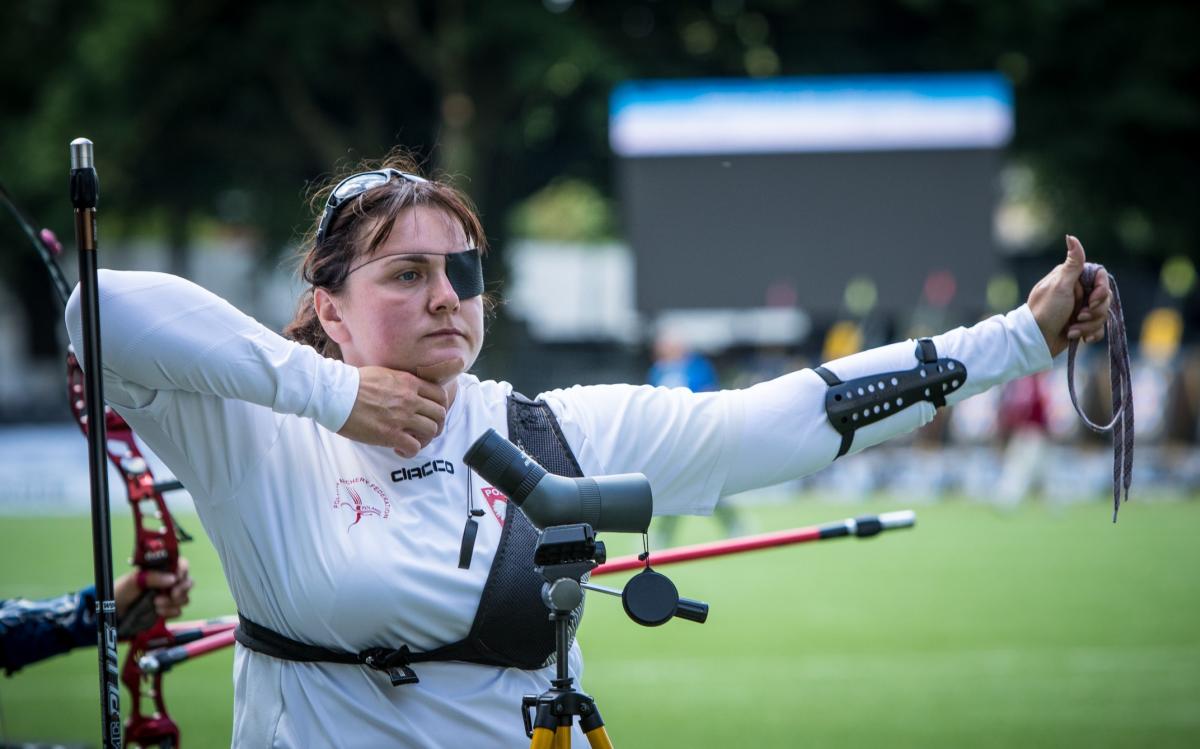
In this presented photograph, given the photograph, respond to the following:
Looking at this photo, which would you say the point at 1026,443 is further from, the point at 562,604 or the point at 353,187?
the point at 562,604

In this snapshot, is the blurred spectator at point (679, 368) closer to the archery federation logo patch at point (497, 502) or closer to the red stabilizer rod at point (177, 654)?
the red stabilizer rod at point (177, 654)

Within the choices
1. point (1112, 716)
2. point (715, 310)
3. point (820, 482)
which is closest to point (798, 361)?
point (820, 482)

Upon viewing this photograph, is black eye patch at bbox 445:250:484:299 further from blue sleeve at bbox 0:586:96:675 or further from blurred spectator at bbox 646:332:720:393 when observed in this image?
blurred spectator at bbox 646:332:720:393

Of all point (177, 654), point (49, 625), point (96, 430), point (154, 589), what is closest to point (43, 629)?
point (49, 625)

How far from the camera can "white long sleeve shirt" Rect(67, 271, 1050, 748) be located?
7.57ft

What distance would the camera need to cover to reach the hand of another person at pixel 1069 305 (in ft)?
8.98

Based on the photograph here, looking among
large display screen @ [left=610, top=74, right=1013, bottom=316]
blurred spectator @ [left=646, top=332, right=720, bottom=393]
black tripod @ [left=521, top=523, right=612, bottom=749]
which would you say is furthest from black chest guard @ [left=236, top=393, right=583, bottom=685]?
large display screen @ [left=610, top=74, right=1013, bottom=316]

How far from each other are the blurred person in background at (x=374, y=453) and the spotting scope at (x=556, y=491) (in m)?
0.42

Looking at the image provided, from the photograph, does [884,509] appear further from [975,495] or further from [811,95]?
[811,95]

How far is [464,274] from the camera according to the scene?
102 inches

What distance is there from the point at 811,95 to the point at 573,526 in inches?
622

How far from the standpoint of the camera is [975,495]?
18.4 meters

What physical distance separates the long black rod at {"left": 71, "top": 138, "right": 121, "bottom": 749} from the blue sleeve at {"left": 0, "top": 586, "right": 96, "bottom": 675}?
1.47 m

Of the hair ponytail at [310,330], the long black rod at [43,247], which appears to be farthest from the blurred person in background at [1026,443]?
the hair ponytail at [310,330]
